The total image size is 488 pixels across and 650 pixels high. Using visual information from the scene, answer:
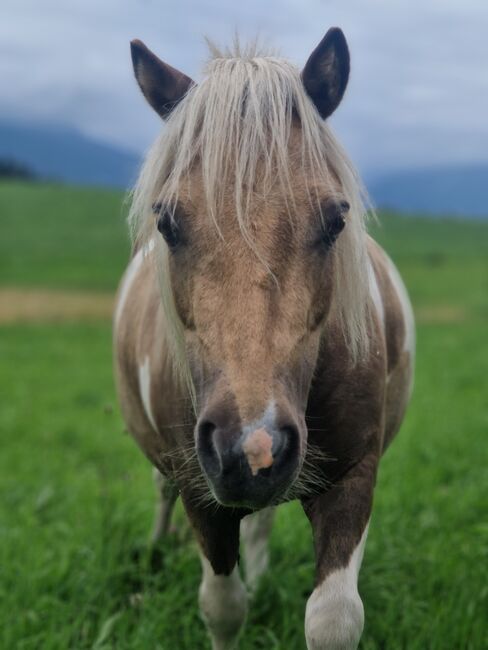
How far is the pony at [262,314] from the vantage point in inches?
83.0

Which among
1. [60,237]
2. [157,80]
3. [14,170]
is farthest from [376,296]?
[14,170]

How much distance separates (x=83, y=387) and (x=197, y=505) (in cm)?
988

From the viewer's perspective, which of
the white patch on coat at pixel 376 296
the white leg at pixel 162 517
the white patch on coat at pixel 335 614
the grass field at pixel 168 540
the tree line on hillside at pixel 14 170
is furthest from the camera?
the tree line on hillside at pixel 14 170

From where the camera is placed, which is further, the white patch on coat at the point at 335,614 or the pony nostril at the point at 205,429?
the white patch on coat at the point at 335,614

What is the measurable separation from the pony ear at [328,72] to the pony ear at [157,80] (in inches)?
17.1

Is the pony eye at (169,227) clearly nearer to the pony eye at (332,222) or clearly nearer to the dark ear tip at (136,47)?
the pony eye at (332,222)

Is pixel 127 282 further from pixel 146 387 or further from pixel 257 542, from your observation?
pixel 257 542

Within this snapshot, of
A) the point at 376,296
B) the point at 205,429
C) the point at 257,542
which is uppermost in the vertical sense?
the point at 205,429

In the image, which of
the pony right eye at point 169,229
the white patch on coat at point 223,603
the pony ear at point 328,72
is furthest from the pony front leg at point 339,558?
the pony ear at point 328,72

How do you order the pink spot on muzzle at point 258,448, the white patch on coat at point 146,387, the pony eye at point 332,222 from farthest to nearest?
the white patch on coat at point 146,387, the pony eye at point 332,222, the pink spot on muzzle at point 258,448

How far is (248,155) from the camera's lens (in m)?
2.47

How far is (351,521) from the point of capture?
274cm

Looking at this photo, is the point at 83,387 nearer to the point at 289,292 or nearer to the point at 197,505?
the point at 197,505

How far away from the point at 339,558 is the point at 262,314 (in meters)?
0.96
